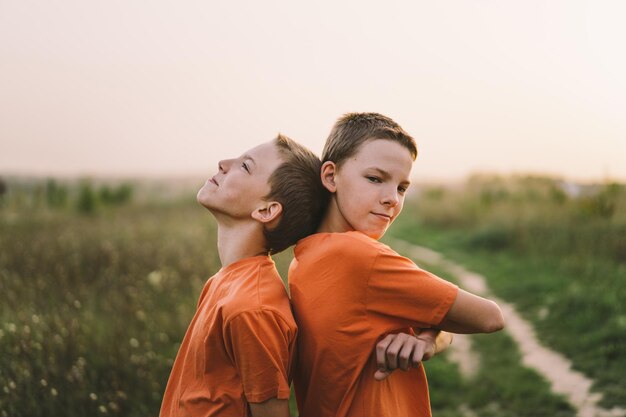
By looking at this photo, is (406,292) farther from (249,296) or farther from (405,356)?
(249,296)

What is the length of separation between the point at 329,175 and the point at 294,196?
0.52ft

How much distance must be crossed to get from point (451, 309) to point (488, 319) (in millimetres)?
133

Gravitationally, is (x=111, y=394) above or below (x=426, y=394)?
below

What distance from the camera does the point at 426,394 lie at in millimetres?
2035

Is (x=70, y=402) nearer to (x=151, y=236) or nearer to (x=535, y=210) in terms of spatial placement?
(x=151, y=236)

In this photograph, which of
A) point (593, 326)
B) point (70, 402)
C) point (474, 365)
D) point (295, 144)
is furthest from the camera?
point (593, 326)

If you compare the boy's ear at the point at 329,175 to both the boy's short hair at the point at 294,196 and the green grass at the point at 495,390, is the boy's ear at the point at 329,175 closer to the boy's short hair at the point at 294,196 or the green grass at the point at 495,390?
the boy's short hair at the point at 294,196

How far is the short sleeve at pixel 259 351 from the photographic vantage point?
5.80 ft

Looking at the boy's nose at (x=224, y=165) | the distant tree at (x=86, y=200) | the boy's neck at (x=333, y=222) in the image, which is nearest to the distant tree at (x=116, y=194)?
the distant tree at (x=86, y=200)

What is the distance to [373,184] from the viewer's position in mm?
2055

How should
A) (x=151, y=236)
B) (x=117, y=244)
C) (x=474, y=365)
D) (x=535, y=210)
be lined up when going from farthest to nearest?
(x=535, y=210)
(x=151, y=236)
(x=117, y=244)
(x=474, y=365)

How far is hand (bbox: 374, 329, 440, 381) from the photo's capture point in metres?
1.80

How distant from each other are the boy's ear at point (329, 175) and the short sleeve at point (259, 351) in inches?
22.1

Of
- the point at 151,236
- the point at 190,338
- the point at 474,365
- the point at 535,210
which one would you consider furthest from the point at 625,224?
the point at 190,338
